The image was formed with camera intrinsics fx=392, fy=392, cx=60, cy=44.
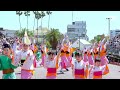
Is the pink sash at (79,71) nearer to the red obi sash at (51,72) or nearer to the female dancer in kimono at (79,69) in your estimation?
the female dancer in kimono at (79,69)

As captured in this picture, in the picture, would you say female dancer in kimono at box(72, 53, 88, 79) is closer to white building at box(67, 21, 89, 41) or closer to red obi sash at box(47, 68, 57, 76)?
red obi sash at box(47, 68, 57, 76)

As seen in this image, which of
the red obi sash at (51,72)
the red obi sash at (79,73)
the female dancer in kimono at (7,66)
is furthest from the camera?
the red obi sash at (51,72)

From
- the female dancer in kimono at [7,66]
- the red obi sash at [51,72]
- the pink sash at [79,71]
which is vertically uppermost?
the female dancer in kimono at [7,66]

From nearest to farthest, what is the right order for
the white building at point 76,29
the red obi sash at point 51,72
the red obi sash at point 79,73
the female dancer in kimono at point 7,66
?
the female dancer in kimono at point 7,66
the red obi sash at point 79,73
the red obi sash at point 51,72
the white building at point 76,29

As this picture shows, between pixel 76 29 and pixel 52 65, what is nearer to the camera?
pixel 52 65

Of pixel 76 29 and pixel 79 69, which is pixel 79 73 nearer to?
pixel 79 69

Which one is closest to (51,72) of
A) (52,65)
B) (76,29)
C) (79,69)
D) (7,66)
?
(52,65)

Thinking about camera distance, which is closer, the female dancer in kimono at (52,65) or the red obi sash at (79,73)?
the red obi sash at (79,73)

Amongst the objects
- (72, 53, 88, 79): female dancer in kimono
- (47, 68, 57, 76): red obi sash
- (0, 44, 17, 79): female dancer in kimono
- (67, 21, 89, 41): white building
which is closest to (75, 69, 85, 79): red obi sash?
(72, 53, 88, 79): female dancer in kimono

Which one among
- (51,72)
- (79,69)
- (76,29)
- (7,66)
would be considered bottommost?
(51,72)

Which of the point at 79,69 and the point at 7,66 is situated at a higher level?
the point at 7,66

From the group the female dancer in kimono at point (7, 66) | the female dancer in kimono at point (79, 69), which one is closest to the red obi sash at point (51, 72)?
the female dancer in kimono at point (79, 69)

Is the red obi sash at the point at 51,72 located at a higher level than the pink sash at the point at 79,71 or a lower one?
lower
